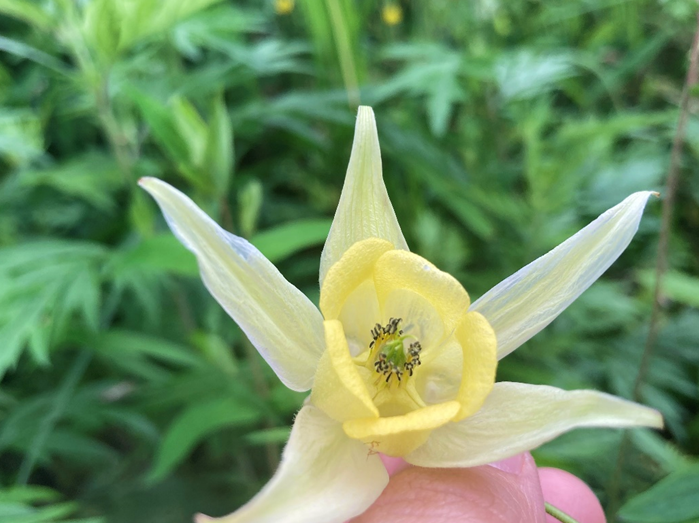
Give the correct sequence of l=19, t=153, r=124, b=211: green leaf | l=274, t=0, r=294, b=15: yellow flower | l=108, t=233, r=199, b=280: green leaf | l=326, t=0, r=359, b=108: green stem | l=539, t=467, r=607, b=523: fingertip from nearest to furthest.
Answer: l=539, t=467, r=607, b=523: fingertip < l=108, t=233, r=199, b=280: green leaf < l=19, t=153, r=124, b=211: green leaf < l=326, t=0, r=359, b=108: green stem < l=274, t=0, r=294, b=15: yellow flower

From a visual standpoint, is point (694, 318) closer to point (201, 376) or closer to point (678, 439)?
point (678, 439)

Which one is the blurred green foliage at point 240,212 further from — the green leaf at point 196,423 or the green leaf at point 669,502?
the green leaf at point 669,502

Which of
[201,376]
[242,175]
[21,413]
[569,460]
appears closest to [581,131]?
[569,460]

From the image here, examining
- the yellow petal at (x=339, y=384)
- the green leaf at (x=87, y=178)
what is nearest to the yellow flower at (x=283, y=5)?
the green leaf at (x=87, y=178)

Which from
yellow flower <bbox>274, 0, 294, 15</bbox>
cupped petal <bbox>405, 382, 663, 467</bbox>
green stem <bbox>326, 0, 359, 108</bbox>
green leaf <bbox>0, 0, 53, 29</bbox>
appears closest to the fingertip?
cupped petal <bbox>405, 382, 663, 467</bbox>

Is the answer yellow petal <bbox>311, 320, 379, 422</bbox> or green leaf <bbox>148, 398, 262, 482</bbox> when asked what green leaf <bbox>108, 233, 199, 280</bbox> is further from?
yellow petal <bbox>311, 320, 379, 422</bbox>

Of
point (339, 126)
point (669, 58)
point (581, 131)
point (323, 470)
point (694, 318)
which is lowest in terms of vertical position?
point (323, 470)
